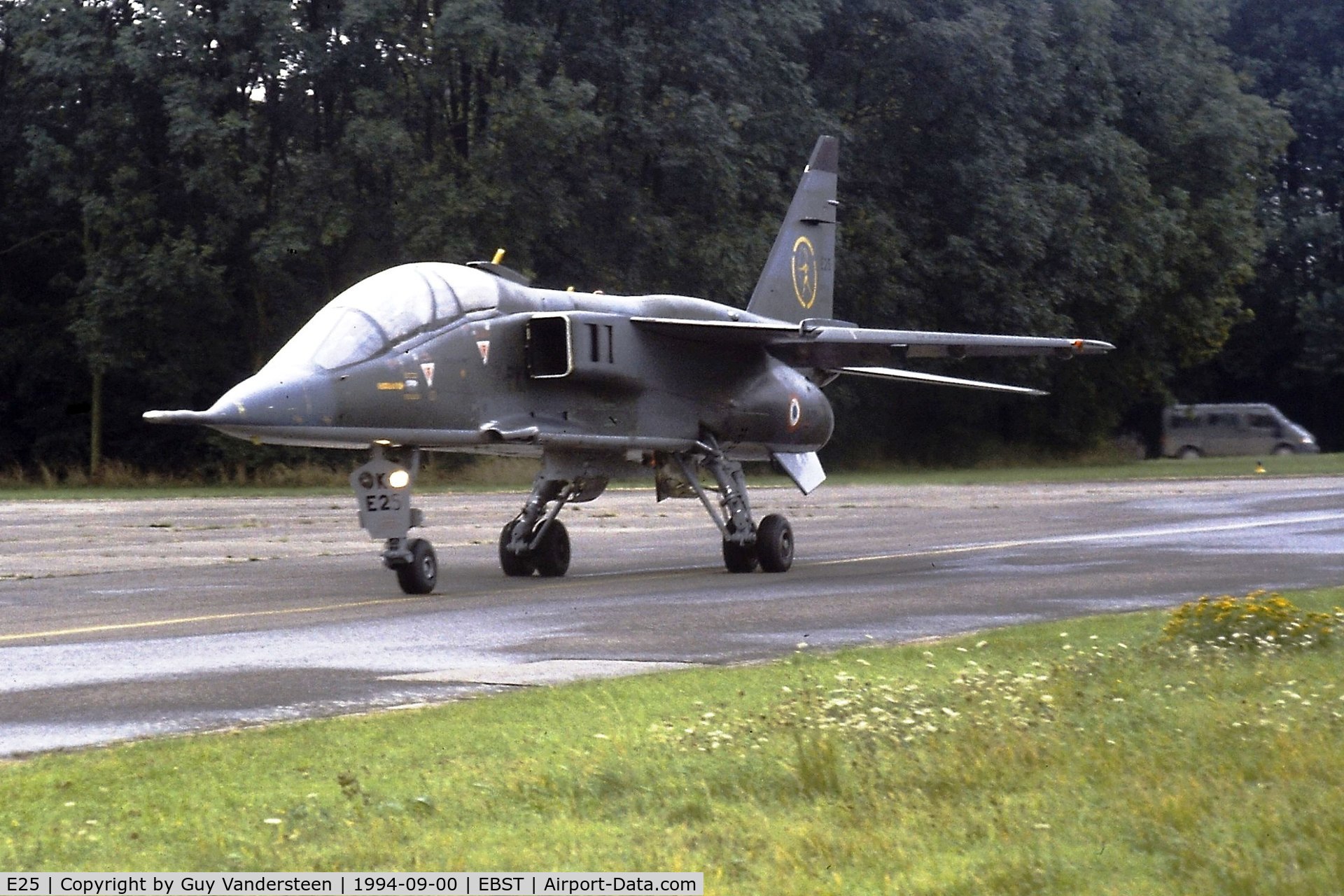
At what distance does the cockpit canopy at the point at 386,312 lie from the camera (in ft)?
48.1

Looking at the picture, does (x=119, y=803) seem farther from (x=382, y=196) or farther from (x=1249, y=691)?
(x=382, y=196)

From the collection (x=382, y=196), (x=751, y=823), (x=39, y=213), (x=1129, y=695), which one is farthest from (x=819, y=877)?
(x=39, y=213)

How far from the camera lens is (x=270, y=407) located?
13875 mm

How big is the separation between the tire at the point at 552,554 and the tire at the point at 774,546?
195 centimetres

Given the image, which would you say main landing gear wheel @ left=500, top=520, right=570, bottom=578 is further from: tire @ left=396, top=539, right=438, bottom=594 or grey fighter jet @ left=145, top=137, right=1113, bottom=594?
tire @ left=396, top=539, right=438, bottom=594

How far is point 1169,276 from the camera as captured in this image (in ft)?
189

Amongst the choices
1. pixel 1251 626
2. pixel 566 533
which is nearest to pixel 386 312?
pixel 566 533

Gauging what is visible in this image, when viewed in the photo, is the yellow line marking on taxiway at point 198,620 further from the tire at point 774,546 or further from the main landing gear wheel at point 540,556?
the tire at point 774,546

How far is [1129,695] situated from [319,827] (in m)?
4.18

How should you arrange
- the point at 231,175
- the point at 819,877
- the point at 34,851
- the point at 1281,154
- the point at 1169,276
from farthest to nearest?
the point at 1281,154, the point at 1169,276, the point at 231,175, the point at 34,851, the point at 819,877

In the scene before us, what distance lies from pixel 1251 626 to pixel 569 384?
25.0 ft

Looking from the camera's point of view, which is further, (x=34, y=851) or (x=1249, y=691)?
(x=1249, y=691)

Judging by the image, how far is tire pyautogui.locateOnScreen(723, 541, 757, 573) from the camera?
61.5ft

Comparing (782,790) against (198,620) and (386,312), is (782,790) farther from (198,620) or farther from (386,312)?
(386,312)
